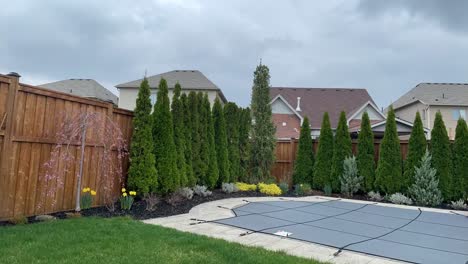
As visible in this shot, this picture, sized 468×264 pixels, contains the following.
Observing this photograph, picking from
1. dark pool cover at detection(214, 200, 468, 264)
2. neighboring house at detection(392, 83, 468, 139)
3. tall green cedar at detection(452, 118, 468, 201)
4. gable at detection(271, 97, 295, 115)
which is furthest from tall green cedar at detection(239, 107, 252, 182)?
neighboring house at detection(392, 83, 468, 139)

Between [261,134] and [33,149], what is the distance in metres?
7.43

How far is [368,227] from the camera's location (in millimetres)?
5598

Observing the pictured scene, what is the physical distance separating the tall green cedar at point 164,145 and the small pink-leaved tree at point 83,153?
72 centimetres

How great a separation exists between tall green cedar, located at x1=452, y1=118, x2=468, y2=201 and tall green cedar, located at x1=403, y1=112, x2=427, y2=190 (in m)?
Result: 0.87

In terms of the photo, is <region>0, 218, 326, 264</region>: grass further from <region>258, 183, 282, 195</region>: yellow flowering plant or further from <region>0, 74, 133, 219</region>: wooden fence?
<region>258, 183, 282, 195</region>: yellow flowering plant

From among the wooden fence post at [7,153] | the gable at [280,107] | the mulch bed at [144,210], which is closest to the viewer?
the wooden fence post at [7,153]

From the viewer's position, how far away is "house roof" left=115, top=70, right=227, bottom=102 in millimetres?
24719

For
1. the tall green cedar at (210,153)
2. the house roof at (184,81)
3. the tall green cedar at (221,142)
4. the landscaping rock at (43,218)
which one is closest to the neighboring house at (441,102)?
the house roof at (184,81)

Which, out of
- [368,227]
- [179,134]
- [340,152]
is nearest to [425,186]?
[340,152]

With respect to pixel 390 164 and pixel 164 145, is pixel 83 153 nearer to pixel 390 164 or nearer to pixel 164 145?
pixel 164 145

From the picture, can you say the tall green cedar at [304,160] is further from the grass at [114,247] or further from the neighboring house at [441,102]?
the neighboring house at [441,102]

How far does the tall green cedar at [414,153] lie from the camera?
9484 mm

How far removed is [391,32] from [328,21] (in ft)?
8.79

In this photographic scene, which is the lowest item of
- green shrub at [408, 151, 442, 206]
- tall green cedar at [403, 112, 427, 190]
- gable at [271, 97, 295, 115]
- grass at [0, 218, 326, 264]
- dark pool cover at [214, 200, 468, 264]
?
dark pool cover at [214, 200, 468, 264]
